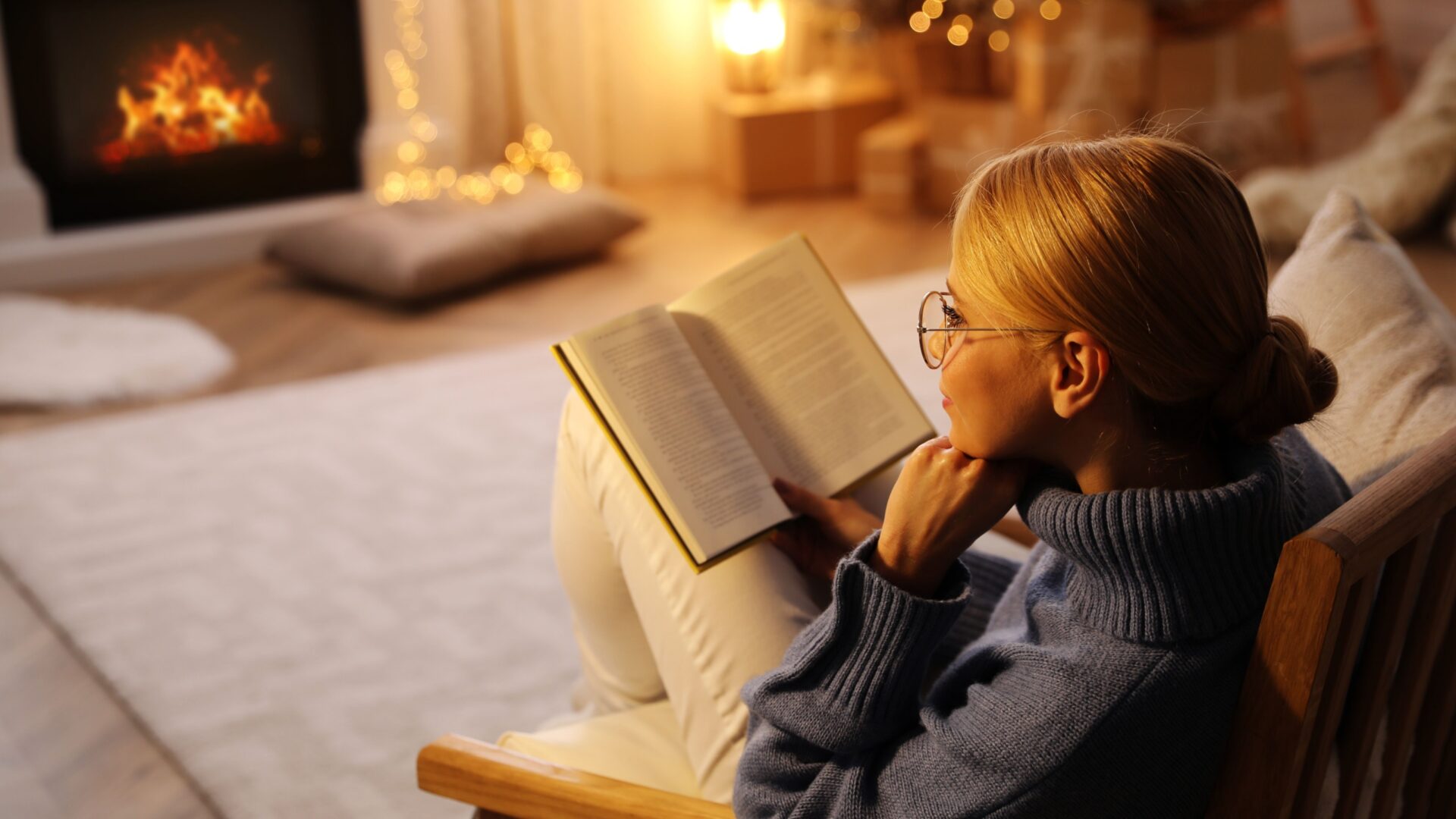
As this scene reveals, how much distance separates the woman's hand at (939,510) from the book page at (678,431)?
260 mm

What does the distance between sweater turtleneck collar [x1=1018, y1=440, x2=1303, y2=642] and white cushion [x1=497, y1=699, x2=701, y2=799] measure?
0.47 metres

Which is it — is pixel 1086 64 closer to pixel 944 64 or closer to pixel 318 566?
pixel 944 64

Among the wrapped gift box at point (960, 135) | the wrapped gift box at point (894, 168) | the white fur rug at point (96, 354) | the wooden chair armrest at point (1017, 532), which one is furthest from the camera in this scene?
the wrapped gift box at point (894, 168)

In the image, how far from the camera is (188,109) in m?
3.90

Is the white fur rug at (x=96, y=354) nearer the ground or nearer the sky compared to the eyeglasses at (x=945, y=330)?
nearer the ground

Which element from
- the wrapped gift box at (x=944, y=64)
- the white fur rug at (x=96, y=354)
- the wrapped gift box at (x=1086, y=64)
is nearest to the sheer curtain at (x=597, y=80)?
the wrapped gift box at (x=944, y=64)

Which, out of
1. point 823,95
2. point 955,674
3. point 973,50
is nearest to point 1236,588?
point 955,674

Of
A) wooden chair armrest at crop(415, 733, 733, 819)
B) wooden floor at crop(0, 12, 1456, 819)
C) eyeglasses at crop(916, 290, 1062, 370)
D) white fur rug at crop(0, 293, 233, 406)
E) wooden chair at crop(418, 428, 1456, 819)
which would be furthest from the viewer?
white fur rug at crop(0, 293, 233, 406)

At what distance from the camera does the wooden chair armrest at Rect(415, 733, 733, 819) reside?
1042mm

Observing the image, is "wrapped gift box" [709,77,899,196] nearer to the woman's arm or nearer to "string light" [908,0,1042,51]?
"string light" [908,0,1042,51]

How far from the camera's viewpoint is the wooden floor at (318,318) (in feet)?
5.84

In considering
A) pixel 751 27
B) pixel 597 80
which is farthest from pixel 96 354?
pixel 751 27

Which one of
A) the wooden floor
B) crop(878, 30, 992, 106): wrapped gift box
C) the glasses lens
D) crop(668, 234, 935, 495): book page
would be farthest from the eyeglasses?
crop(878, 30, 992, 106): wrapped gift box

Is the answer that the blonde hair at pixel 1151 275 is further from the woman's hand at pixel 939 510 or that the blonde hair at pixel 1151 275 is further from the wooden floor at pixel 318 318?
the wooden floor at pixel 318 318
